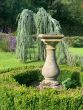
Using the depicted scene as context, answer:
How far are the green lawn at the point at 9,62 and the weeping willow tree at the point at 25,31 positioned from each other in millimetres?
624

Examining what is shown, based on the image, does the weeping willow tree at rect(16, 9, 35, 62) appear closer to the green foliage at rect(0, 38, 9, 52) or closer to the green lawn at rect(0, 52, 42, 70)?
the green lawn at rect(0, 52, 42, 70)

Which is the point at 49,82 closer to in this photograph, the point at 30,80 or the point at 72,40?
the point at 30,80

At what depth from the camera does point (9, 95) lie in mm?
8008

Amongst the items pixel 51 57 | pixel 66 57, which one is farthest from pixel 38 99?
pixel 66 57

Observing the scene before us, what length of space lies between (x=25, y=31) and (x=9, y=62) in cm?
200

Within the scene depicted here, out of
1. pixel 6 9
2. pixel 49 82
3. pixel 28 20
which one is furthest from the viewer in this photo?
pixel 6 9

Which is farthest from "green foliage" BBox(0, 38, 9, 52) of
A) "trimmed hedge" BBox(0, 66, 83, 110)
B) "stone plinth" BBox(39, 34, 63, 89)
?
"trimmed hedge" BBox(0, 66, 83, 110)

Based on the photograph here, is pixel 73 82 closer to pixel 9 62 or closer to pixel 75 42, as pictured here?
pixel 9 62

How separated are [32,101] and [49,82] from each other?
258cm

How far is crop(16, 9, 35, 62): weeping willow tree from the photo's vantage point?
698 inches

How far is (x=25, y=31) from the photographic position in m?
17.7

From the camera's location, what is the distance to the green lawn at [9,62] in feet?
57.1

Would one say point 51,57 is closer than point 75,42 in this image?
Yes

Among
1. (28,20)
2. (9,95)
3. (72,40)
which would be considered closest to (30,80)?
(9,95)
